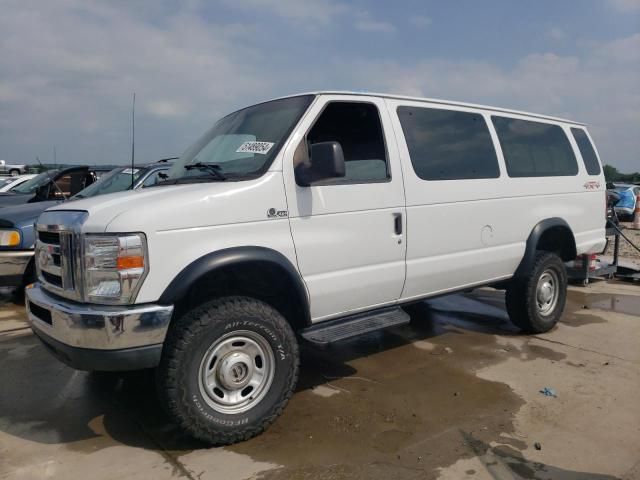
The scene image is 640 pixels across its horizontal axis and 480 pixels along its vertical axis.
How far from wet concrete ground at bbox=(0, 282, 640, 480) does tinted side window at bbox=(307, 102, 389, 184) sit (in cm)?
170

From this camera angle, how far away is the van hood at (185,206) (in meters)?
2.92

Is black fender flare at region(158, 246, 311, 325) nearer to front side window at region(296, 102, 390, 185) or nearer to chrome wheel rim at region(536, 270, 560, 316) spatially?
front side window at region(296, 102, 390, 185)

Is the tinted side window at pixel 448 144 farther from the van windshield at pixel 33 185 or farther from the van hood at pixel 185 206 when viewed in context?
the van windshield at pixel 33 185

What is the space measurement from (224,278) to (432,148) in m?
2.03

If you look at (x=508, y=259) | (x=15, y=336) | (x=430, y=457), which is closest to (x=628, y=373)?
(x=508, y=259)

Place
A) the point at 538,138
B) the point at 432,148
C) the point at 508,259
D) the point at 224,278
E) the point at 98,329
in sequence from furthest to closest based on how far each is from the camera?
the point at 538,138 → the point at 508,259 → the point at 432,148 → the point at 224,278 → the point at 98,329

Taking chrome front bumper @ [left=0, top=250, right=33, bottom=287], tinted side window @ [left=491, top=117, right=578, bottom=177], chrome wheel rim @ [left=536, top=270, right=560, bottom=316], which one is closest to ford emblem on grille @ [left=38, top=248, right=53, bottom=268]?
chrome front bumper @ [left=0, top=250, right=33, bottom=287]

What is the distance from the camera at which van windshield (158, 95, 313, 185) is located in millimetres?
3496

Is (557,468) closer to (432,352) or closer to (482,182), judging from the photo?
(432,352)

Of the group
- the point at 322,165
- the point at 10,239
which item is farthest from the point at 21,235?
the point at 322,165

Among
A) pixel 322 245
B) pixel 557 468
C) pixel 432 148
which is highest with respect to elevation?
pixel 432 148

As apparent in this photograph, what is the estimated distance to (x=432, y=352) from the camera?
4988 mm

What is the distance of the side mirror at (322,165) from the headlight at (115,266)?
3.64ft

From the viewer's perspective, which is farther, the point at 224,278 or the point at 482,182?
the point at 482,182
